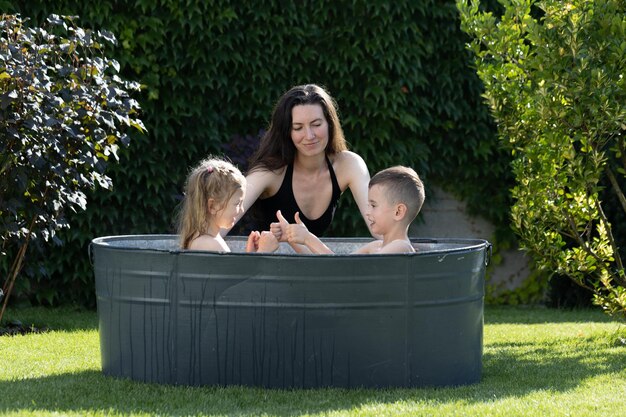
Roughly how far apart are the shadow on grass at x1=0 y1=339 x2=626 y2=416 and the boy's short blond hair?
31.9 inches

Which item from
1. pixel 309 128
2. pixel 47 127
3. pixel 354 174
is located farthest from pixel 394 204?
pixel 47 127

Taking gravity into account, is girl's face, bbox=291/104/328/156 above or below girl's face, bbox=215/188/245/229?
above

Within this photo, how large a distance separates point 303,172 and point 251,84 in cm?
223

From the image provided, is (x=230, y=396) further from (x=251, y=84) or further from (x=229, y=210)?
(x=251, y=84)

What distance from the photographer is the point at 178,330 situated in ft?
14.4

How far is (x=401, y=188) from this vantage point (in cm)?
468

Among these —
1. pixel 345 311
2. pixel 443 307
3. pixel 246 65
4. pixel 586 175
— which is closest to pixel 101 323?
pixel 345 311

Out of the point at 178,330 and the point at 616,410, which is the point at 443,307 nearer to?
the point at 616,410

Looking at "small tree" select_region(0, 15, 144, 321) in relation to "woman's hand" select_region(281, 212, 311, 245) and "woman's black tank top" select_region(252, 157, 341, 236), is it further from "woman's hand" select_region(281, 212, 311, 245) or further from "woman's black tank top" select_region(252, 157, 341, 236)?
"woman's hand" select_region(281, 212, 311, 245)

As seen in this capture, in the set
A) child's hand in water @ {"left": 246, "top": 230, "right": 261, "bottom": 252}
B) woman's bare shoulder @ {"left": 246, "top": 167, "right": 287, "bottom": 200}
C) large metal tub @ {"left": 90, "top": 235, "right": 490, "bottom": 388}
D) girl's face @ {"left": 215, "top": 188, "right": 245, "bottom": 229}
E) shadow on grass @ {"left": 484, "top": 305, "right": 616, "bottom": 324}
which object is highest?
woman's bare shoulder @ {"left": 246, "top": 167, "right": 287, "bottom": 200}

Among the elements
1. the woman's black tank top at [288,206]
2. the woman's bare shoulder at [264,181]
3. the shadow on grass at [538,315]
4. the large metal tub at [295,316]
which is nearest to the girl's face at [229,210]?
the large metal tub at [295,316]

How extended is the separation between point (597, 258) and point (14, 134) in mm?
3390

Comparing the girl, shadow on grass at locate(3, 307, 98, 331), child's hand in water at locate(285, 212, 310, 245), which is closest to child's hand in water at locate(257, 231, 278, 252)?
child's hand in water at locate(285, 212, 310, 245)

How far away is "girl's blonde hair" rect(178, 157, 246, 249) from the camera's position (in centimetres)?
467
